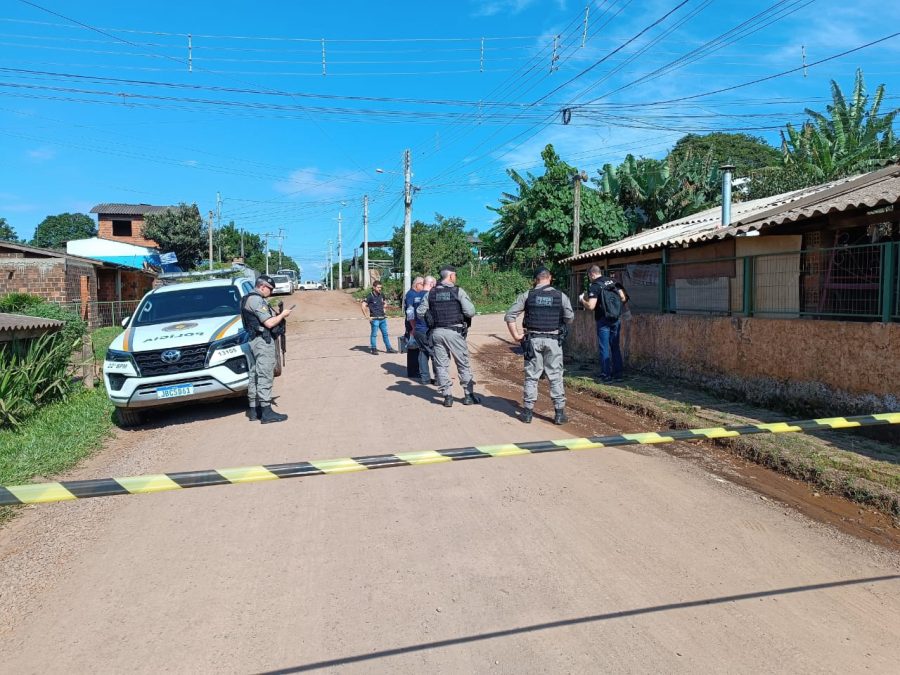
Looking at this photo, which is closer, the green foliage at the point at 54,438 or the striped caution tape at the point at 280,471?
the striped caution tape at the point at 280,471

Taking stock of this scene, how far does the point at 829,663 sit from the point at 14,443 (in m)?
7.77

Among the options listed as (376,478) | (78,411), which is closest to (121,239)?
(78,411)

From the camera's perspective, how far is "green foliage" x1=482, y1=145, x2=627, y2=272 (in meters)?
25.5

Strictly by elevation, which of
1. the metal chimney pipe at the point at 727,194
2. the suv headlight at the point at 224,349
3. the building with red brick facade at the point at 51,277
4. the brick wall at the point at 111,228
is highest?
the brick wall at the point at 111,228

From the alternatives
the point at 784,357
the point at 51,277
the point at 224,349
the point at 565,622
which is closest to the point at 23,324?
the point at 224,349

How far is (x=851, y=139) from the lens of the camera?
19156 mm

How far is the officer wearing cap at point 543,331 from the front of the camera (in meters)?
7.28

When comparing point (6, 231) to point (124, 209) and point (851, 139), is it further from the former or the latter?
point (851, 139)

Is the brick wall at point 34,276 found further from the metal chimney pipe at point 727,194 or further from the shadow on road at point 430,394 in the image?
the metal chimney pipe at point 727,194

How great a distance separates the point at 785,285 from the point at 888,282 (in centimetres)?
207

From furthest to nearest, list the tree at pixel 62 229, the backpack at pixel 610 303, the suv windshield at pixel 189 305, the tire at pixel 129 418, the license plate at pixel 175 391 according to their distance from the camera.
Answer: the tree at pixel 62 229 < the backpack at pixel 610 303 < the suv windshield at pixel 189 305 < the tire at pixel 129 418 < the license plate at pixel 175 391

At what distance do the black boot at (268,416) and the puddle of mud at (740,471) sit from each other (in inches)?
131

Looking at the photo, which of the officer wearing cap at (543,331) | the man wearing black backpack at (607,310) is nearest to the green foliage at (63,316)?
the officer wearing cap at (543,331)

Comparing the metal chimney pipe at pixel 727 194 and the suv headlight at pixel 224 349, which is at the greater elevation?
the metal chimney pipe at pixel 727 194
